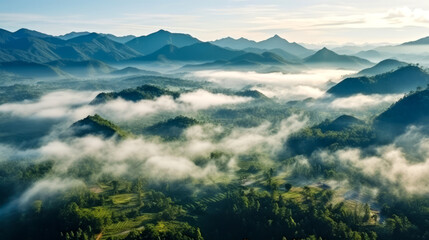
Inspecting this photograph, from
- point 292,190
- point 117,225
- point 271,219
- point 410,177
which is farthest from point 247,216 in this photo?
point 410,177

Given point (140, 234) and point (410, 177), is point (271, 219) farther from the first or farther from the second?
point (410, 177)

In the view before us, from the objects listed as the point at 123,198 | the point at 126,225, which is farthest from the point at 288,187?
the point at 123,198

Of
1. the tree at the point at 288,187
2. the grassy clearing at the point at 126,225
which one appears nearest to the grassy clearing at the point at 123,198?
the grassy clearing at the point at 126,225

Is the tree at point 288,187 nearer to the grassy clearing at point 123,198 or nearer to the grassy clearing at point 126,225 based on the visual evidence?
the grassy clearing at point 126,225

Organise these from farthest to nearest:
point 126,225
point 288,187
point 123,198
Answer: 1. point 288,187
2. point 123,198
3. point 126,225

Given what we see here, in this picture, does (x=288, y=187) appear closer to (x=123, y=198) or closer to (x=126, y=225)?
(x=126, y=225)

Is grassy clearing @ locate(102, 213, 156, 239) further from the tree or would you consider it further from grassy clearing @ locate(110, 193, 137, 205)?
the tree

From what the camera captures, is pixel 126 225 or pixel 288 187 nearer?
pixel 126 225

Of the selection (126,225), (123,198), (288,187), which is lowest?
(126,225)

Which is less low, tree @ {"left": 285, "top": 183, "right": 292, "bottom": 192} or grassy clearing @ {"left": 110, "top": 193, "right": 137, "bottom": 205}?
tree @ {"left": 285, "top": 183, "right": 292, "bottom": 192}

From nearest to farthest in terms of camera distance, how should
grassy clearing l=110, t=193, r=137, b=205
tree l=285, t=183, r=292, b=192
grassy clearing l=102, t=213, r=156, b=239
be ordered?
grassy clearing l=102, t=213, r=156, b=239 → grassy clearing l=110, t=193, r=137, b=205 → tree l=285, t=183, r=292, b=192

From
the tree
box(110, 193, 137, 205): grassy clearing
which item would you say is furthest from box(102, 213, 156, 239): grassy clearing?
the tree
